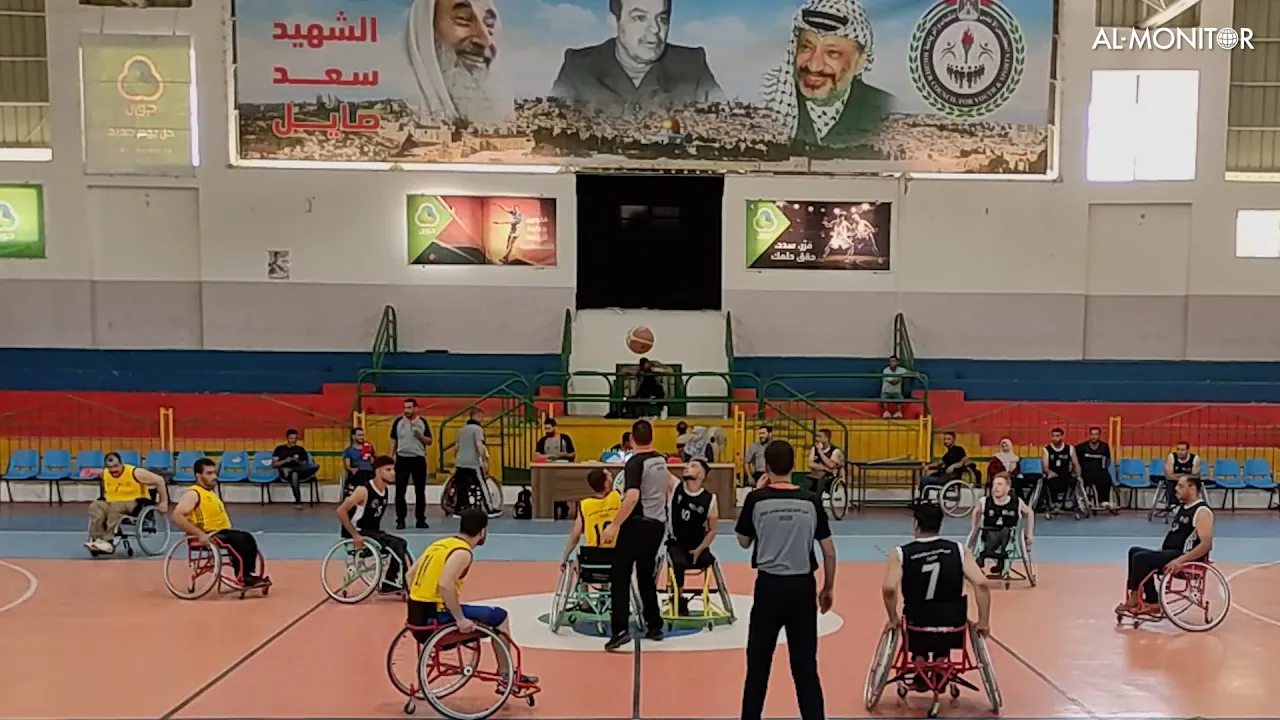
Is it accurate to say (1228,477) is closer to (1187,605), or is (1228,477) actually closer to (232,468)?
(1187,605)

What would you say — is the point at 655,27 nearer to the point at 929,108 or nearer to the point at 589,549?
the point at 929,108

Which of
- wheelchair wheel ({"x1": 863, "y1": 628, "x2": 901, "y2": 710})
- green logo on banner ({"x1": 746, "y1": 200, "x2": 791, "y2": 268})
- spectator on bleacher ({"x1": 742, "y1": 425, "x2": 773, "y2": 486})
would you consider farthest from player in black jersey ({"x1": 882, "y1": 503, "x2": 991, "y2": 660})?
green logo on banner ({"x1": 746, "y1": 200, "x2": 791, "y2": 268})

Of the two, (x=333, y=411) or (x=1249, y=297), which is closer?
(x=333, y=411)

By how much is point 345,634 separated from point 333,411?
11.7 metres

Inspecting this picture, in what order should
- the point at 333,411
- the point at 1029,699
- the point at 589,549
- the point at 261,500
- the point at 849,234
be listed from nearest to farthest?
the point at 1029,699, the point at 589,549, the point at 261,500, the point at 333,411, the point at 849,234

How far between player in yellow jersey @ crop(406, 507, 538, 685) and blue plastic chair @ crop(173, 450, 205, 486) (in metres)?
12.6

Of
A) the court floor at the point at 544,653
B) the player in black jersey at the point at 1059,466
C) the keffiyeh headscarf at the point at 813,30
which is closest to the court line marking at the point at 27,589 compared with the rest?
the court floor at the point at 544,653

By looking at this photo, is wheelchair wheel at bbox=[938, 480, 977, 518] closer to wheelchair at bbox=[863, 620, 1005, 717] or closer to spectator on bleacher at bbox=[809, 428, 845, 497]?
spectator on bleacher at bbox=[809, 428, 845, 497]

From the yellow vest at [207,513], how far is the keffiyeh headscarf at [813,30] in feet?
47.1

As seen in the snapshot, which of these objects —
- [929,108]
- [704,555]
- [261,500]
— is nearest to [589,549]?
[704,555]

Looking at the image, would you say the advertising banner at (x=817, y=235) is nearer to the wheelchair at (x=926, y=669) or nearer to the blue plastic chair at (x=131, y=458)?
the blue plastic chair at (x=131, y=458)

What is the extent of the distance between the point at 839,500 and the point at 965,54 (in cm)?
1012

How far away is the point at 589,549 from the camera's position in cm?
910

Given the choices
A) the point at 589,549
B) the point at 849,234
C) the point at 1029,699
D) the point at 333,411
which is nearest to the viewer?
the point at 1029,699
